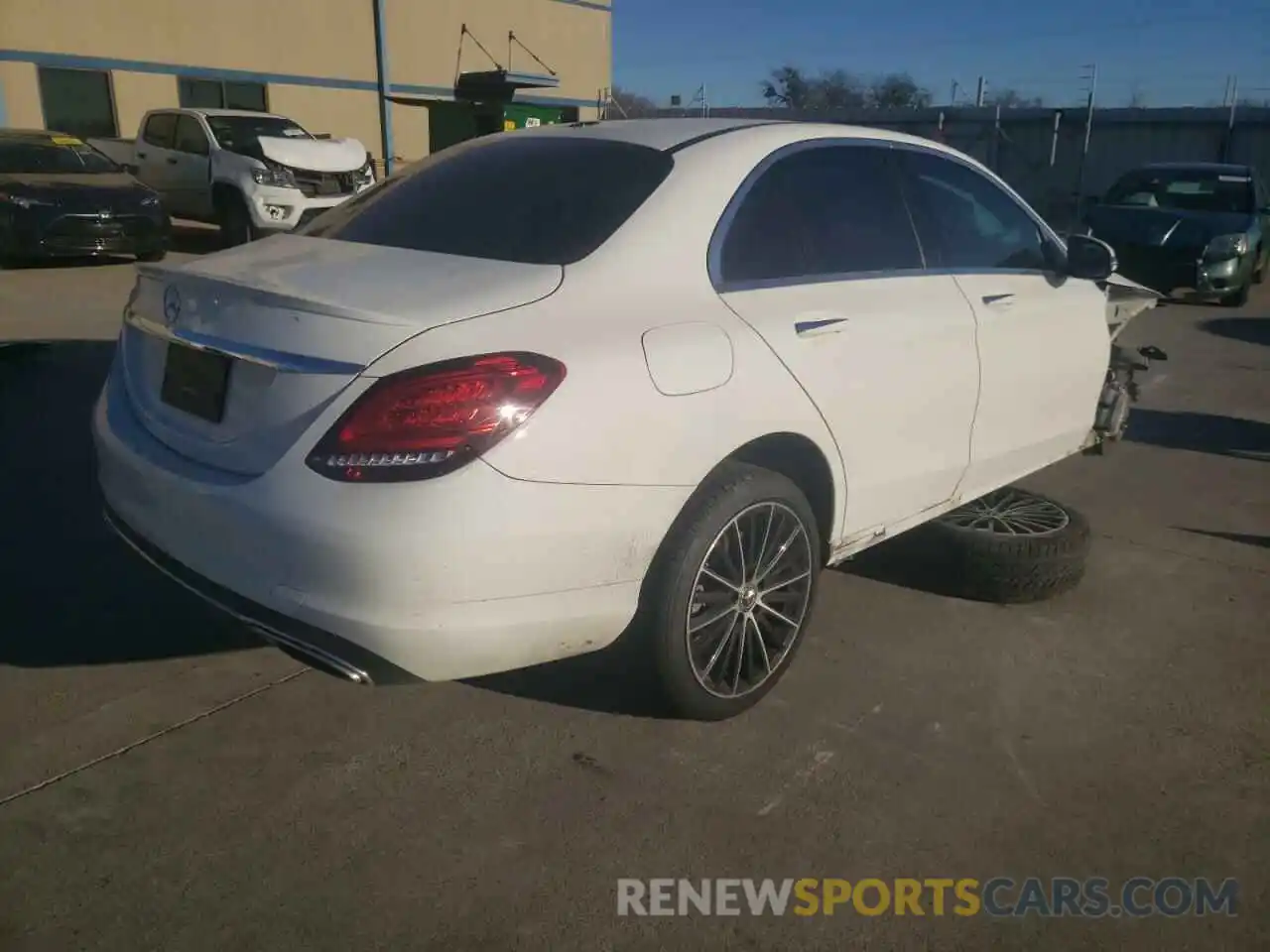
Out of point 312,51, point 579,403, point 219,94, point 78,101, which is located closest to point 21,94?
point 78,101

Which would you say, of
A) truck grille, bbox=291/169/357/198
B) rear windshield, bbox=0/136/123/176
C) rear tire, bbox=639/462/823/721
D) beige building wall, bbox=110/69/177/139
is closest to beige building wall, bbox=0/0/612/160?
beige building wall, bbox=110/69/177/139

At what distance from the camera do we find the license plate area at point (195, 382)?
2668 mm

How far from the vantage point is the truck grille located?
1346 centimetres

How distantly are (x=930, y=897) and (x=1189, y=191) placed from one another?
12.7 metres

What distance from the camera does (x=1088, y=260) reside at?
14.4 ft

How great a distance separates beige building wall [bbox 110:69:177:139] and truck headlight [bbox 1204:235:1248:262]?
1674cm

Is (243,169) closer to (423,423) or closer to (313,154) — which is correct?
(313,154)

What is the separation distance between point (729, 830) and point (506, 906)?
1.98ft

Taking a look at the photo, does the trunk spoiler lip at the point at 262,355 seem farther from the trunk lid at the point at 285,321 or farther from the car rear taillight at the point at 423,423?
the car rear taillight at the point at 423,423

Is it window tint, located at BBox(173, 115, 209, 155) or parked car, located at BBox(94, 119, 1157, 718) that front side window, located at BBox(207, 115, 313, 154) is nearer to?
window tint, located at BBox(173, 115, 209, 155)

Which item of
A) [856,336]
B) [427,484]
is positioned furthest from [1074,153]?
[427,484]

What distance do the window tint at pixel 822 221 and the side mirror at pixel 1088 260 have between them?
41.4 inches

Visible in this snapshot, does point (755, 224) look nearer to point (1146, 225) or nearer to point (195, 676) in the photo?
point (195, 676)

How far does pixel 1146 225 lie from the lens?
39.6 feet
